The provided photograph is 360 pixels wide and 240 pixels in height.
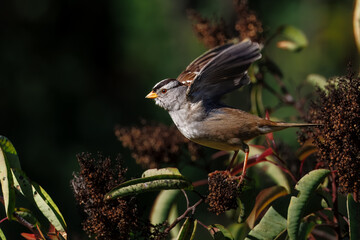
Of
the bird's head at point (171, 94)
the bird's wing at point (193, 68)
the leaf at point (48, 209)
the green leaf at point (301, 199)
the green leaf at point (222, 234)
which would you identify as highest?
the bird's wing at point (193, 68)

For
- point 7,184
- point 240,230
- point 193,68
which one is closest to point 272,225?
point 240,230

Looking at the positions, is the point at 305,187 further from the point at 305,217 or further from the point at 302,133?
the point at 302,133

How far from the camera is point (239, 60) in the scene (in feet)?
7.55

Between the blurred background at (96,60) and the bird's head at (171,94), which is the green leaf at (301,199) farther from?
the blurred background at (96,60)

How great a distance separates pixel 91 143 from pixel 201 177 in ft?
4.87

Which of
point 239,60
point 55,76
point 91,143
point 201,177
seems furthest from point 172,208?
point 55,76

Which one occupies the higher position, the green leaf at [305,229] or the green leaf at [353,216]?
the green leaf at [353,216]

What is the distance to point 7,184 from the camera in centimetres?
175

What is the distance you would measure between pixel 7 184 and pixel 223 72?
1.11m

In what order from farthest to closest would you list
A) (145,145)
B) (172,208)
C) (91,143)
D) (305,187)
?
1. (91,143)
2. (145,145)
3. (172,208)
4. (305,187)

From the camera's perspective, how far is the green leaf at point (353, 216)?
5.91ft

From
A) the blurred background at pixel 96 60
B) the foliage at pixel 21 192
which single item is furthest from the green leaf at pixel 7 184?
the blurred background at pixel 96 60

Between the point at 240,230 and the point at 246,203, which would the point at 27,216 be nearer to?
the point at 246,203

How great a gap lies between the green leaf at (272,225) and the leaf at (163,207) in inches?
20.0
